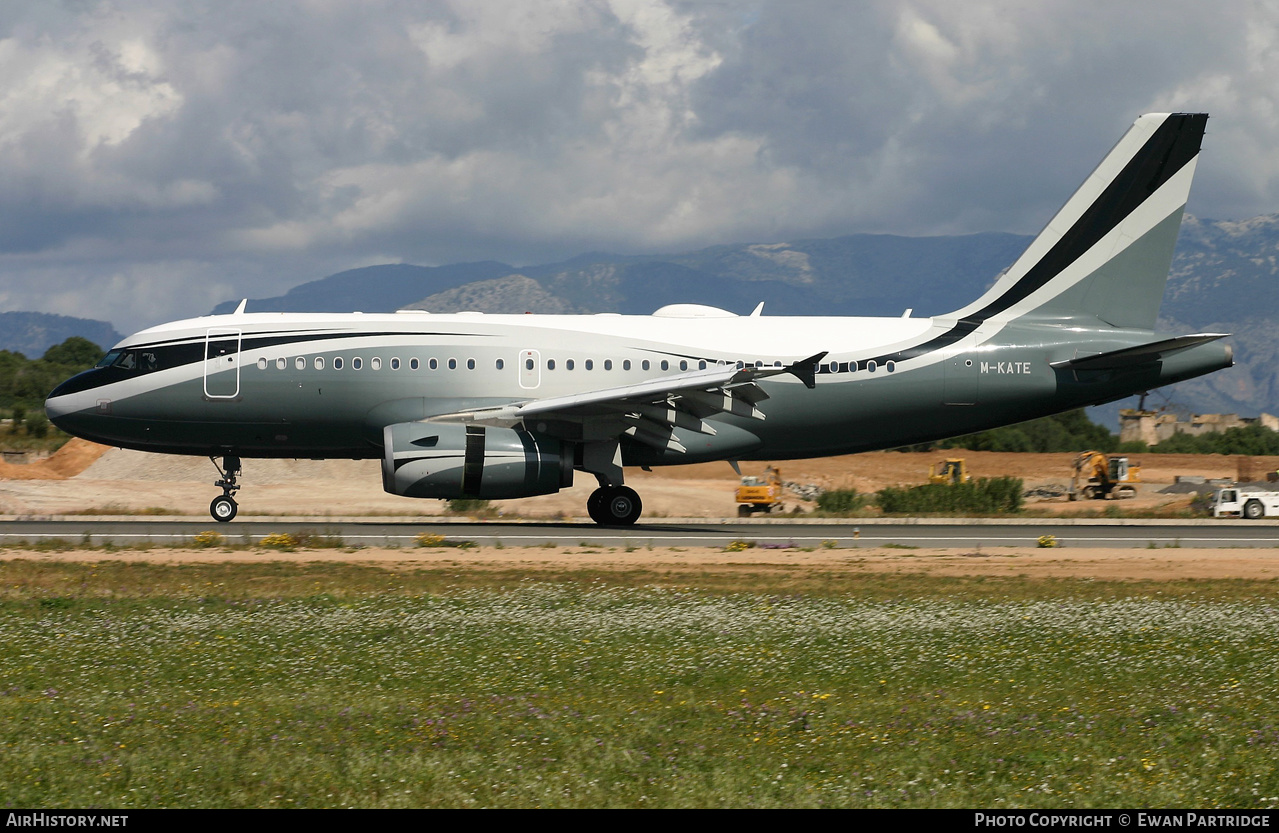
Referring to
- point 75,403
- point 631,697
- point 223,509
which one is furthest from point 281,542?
point 631,697

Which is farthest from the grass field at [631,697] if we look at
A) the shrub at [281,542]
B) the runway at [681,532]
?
the runway at [681,532]

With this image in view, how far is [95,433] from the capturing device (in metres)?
27.1

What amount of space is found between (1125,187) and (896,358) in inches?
284

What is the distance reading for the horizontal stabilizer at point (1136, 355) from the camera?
28.0 meters

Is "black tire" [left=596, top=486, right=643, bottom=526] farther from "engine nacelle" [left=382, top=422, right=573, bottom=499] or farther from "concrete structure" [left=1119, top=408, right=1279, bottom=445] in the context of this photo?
"concrete structure" [left=1119, top=408, right=1279, bottom=445]

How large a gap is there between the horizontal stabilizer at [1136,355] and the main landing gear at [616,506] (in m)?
10.4

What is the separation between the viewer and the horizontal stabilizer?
91.8ft

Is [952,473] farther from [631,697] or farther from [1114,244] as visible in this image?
[631,697]

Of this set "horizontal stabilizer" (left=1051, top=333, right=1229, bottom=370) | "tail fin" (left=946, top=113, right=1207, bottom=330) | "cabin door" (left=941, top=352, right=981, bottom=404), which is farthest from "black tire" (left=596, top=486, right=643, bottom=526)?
"horizontal stabilizer" (left=1051, top=333, right=1229, bottom=370)

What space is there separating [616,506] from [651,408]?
285 centimetres

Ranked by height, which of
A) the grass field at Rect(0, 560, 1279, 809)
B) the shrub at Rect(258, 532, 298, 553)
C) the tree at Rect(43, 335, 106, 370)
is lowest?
the grass field at Rect(0, 560, 1279, 809)

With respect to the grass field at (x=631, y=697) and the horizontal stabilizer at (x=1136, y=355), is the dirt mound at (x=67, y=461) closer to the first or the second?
the grass field at (x=631, y=697)

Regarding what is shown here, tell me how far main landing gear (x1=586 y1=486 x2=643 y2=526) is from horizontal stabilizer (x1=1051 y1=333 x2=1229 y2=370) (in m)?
10.4
